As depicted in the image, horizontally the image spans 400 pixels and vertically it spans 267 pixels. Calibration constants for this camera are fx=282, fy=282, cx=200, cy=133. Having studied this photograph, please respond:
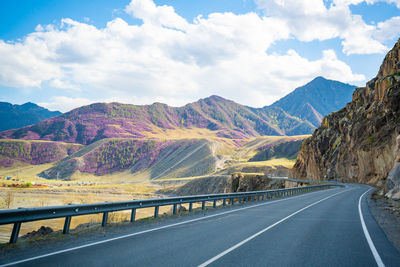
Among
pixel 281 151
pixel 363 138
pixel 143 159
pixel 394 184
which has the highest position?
pixel 281 151

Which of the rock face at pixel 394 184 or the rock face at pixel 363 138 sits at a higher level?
the rock face at pixel 363 138

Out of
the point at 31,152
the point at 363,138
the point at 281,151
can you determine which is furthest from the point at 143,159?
the point at 363,138

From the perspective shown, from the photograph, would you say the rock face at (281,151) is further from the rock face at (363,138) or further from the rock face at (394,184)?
the rock face at (394,184)

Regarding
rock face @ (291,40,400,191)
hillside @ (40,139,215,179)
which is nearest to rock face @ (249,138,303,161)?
hillside @ (40,139,215,179)

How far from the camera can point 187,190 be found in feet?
273

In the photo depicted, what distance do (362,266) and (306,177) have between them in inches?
3210

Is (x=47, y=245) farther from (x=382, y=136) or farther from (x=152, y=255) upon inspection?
(x=382, y=136)

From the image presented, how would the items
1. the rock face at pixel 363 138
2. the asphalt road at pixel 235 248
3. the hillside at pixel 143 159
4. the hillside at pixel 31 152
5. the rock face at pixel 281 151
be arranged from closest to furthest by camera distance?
the asphalt road at pixel 235 248 < the rock face at pixel 363 138 < the hillside at pixel 143 159 < the rock face at pixel 281 151 < the hillside at pixel 31 152

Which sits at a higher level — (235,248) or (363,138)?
(363,138)

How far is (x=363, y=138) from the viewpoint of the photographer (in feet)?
184

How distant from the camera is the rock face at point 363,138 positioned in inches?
1773

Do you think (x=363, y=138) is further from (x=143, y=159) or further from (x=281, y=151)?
(x=143, y=159)

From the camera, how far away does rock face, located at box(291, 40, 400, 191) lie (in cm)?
4503

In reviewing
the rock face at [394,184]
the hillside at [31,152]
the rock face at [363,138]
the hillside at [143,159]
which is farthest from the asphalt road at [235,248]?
the hillside at [31,152]
